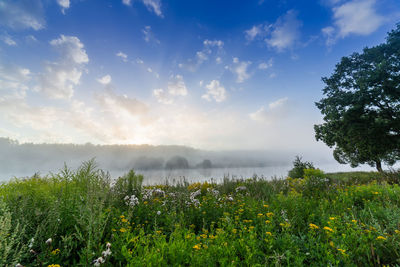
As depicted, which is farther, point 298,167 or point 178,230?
point 298,167

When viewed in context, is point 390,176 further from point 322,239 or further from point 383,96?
point 322,239

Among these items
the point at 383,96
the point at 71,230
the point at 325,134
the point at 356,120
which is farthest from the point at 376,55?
the point at 71,230

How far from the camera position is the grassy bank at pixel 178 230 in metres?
2.09

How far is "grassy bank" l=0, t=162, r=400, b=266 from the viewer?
209 centimetres

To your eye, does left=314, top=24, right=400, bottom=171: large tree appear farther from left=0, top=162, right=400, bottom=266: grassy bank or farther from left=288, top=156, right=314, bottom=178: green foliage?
left=0, top=162, right=400, bottom=266: grassy bank

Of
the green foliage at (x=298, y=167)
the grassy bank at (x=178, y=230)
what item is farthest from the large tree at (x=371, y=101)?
the grassy bank at (x=178, y=230)

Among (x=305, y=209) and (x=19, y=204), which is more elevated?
(x=19, y=204)

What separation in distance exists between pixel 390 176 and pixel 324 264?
13049 mm

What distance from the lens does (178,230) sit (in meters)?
3.01

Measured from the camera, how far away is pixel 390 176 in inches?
416

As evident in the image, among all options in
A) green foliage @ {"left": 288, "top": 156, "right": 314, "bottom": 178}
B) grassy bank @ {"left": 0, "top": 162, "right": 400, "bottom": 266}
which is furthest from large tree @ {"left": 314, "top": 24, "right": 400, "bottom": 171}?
grassy bank @ {"left": 0, "top": 162, "right": 400, "bottom": 266}

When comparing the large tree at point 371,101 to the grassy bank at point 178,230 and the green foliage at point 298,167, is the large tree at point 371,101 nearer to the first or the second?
the green foliage at point 298,167

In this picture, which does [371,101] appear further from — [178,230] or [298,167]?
[178,230]

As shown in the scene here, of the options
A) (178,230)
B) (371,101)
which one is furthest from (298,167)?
(178,230)
